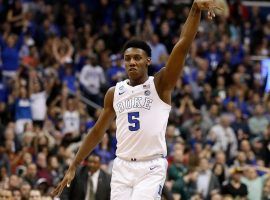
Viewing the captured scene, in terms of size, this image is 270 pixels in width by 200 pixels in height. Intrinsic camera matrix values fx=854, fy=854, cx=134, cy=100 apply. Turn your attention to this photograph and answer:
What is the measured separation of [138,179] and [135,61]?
47.1 inches

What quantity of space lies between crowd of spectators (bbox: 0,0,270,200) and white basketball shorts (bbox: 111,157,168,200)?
532 cm

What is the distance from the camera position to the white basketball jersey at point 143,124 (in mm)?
8680

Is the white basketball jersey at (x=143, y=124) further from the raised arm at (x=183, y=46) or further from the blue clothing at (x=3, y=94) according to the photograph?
the blue clothing at (x=3, y=94)

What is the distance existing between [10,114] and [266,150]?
18.5 feet

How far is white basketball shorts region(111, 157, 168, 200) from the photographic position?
8.58m

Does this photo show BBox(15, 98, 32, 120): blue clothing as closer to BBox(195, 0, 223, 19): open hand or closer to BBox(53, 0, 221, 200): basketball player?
BBox(53, 0, 221, 200): basketball player

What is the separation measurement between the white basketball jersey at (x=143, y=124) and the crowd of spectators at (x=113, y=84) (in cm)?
538

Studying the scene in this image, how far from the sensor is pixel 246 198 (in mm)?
15922

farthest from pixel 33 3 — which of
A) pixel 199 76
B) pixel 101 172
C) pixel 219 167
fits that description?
pixel 101 172

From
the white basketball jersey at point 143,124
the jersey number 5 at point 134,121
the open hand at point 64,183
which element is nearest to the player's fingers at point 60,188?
the open hand at point 64,183

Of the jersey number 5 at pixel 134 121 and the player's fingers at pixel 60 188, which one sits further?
the player's fingers at pixel 60 188

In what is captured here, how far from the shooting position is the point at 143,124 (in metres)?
8.68

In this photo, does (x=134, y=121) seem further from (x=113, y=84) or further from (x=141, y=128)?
(x=113, y=84)

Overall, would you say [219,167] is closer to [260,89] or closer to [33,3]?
[260,89]
